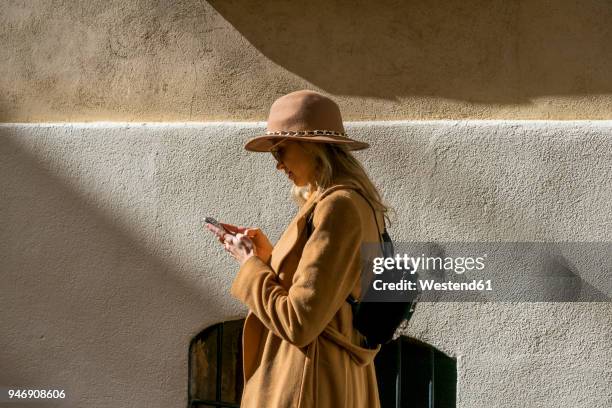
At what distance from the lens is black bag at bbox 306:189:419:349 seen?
2769mm

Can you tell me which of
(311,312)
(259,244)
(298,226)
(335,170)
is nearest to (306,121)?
(335,170)

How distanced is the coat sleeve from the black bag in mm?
106

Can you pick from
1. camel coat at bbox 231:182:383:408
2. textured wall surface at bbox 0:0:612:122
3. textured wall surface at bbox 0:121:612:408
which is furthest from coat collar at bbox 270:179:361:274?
textured wall surface at bbox 0:0:612:122

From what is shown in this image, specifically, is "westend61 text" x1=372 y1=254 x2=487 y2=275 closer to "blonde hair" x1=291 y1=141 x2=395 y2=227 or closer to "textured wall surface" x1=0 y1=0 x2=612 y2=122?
"textured wall surface" x1=0 y1=0 x2=612 y2=122

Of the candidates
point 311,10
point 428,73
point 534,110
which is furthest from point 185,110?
point 534,110

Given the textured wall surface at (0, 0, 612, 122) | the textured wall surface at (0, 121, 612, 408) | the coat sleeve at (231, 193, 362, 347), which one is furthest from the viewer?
the textured wall surface at (0, 0, 612, 122)

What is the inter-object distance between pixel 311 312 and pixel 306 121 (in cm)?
62

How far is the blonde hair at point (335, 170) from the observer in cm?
277

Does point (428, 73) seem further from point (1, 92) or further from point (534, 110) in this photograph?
point (1, 92)

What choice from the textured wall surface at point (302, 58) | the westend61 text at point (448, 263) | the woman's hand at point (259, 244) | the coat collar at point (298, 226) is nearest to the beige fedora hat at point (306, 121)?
the coat collar at point (298, 226)

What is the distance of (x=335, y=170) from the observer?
2807 millimetres

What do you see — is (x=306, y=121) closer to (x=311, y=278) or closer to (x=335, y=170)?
(x=335, y=170)

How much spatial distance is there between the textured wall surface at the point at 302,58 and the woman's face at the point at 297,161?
167 cm

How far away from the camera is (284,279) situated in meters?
2.76
